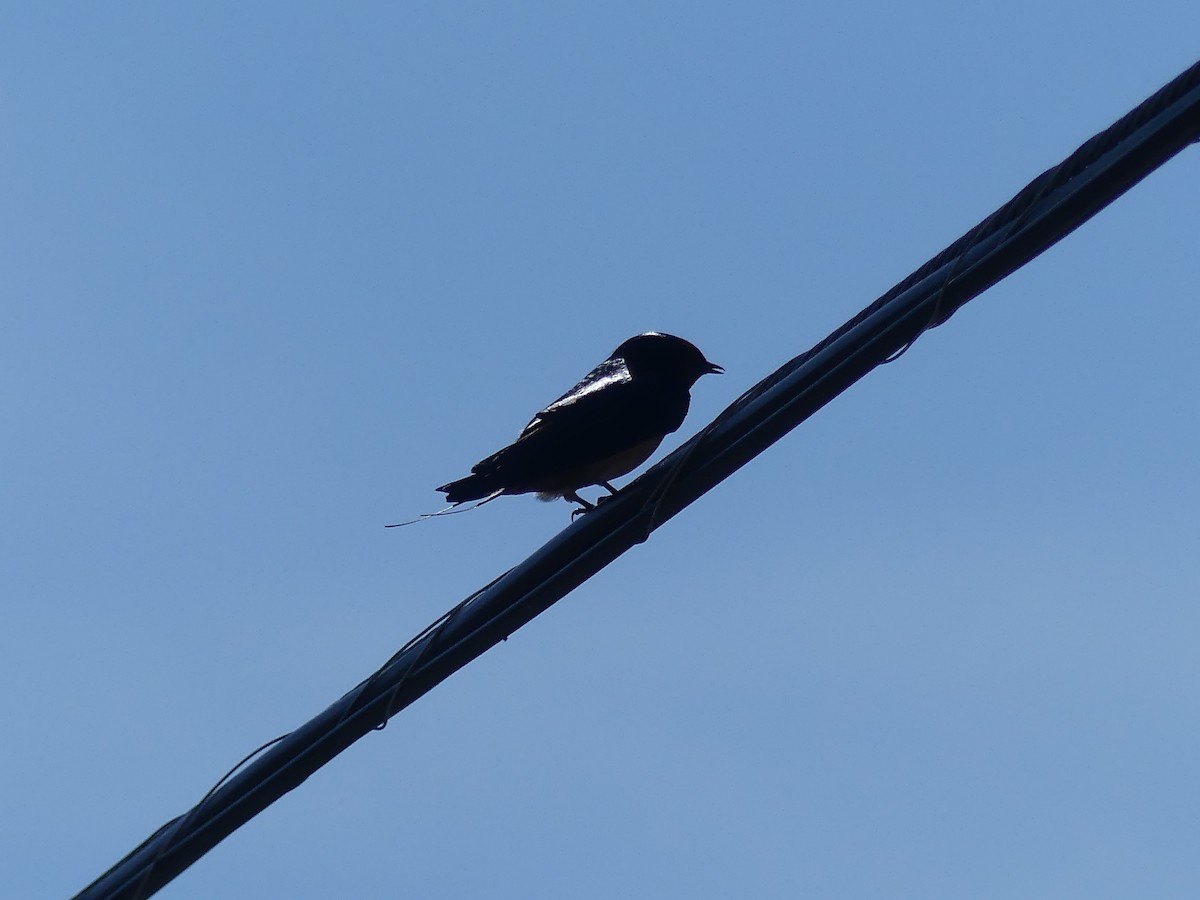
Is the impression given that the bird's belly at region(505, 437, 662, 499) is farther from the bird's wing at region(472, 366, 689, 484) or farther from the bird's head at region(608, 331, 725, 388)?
the bird's head at region(608, 331, 725, 388)

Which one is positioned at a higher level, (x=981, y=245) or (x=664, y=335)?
(x=664, y=335)

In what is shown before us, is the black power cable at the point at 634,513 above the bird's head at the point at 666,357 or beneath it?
beneath

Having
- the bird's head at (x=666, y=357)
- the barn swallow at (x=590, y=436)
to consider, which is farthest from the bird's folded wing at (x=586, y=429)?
the bird's head at (x=666, y=357)

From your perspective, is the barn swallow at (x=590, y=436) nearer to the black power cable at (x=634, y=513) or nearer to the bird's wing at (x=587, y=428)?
the bird's wing at (x=587, y=428)

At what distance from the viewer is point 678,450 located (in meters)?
4.84

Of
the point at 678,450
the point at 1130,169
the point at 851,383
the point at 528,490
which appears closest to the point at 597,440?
the point at 528,490

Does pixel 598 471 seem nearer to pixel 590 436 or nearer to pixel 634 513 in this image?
pixel 590 436

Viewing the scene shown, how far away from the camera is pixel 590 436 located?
7668 millimetres

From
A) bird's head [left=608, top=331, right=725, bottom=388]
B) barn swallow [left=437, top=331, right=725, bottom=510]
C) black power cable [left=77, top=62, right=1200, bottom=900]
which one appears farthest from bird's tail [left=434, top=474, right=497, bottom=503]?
black power cable [left=77, top=62, right=1200, bottom=900]

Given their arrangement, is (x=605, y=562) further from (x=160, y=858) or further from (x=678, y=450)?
(x=160, y=858)

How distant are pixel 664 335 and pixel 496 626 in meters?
4.33

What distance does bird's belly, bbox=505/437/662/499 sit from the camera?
7895mm

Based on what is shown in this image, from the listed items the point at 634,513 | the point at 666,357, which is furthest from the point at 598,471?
the point at 634,513

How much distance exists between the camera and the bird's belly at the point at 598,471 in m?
7.89
